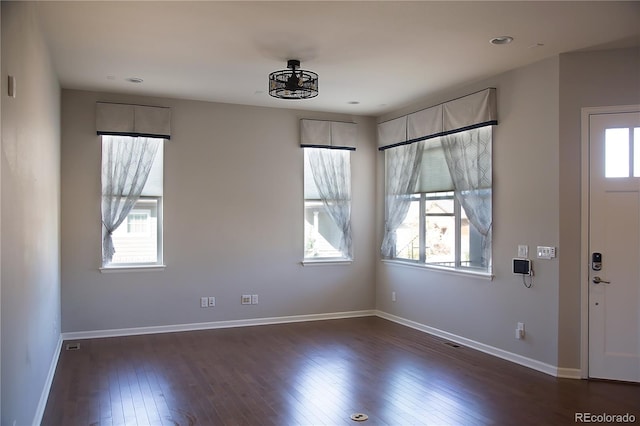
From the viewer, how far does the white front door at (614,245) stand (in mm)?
4340

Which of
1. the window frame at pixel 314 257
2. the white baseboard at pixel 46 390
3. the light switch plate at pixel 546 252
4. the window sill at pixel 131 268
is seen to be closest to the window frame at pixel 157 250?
the window sill at pixel 131 268

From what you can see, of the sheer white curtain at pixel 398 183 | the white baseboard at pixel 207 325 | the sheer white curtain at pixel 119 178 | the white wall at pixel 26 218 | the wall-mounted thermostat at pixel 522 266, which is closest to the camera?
the white wall at pixel 26 218

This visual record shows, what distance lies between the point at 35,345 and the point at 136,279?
2632 millimetres

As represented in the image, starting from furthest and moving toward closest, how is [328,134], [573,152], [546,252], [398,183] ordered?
[328,134]
[398,183]
[546,252]
[573,152]

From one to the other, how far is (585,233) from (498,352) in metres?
1.54

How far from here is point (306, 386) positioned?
4250 millimetres

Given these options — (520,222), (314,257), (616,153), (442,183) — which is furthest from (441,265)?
(616,153)

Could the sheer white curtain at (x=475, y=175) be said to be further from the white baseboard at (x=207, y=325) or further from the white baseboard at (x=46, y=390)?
the white baseboard at (x=46, y=390)

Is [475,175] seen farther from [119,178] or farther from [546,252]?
[119,178]

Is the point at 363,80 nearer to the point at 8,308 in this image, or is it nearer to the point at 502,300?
the point at 502,300

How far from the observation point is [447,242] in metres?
6.07

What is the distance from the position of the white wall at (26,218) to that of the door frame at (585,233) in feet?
14.6

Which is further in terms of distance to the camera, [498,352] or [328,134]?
[328,134]

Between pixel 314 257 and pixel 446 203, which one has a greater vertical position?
pixel 446 203
